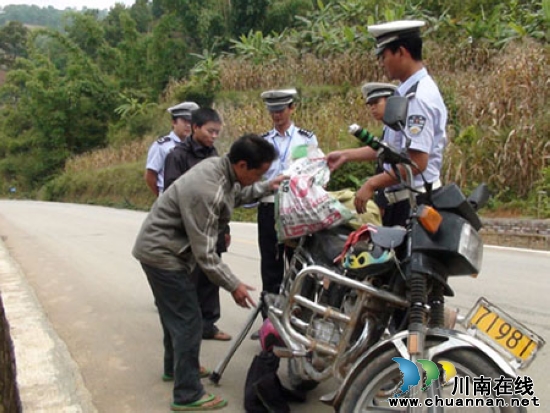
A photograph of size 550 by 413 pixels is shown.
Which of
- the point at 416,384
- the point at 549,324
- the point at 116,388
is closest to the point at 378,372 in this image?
the point at 416,384

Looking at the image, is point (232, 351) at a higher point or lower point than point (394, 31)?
lower

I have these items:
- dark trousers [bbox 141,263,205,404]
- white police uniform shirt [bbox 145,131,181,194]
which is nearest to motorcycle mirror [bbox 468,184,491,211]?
dark trousers [bbox 141,263,205,404]

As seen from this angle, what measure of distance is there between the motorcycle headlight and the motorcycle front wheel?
1.32 feet

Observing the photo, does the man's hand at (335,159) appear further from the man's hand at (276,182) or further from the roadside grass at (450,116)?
the roadside grass at (450,116)

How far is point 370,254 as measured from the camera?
3.00 meters

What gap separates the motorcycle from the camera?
2.71 m

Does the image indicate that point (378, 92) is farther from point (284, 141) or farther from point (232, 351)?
point (232, 351)

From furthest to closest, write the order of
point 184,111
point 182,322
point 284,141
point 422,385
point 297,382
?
point 184,111, point 284,141, point 297,382, point 182,322, point 422,385

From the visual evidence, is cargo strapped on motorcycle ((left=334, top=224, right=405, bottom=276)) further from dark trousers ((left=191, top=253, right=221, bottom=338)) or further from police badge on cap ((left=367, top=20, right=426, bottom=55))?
dark trousers ((left=191, top=253, right=221, bottom=338))

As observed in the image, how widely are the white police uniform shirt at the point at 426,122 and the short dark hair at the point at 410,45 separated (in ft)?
0.30

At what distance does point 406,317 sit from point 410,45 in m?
1.42

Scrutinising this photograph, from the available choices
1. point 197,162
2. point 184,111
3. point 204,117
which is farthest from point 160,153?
point 204,117

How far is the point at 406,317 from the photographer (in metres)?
3.01

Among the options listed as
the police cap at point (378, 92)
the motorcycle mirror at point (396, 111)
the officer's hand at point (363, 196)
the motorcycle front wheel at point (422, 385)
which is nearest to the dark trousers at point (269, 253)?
the police cap at point (378, 92)
